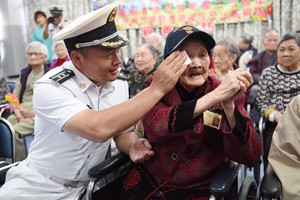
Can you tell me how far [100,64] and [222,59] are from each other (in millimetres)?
1910

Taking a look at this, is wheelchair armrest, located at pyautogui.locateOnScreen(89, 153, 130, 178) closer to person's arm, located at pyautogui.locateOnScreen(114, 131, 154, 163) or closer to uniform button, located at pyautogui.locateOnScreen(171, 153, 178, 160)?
person's arm, located at pyautogui.locateOnScreen(114, 131, 154, 163)

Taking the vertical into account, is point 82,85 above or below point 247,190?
above

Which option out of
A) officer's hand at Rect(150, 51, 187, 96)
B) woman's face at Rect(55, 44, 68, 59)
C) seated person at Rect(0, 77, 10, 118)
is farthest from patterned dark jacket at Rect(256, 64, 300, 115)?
woman's face at Rect(55, 44, 68, 59)

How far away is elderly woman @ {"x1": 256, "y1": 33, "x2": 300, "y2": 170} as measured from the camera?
2457 millimetres

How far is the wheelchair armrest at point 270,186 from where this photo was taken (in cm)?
124

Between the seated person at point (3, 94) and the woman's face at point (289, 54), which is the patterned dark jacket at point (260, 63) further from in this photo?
the seated person at point (3, 94)

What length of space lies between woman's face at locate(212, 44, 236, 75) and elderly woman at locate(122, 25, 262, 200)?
1.61m

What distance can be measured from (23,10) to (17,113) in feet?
12.3

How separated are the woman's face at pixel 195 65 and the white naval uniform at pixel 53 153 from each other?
455 millimetres

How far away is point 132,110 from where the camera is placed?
4.17 ft

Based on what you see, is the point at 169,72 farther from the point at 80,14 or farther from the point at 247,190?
the point at 80,14

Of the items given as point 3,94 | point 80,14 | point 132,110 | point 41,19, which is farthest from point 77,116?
point 80,14

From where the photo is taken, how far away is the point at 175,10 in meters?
5.86

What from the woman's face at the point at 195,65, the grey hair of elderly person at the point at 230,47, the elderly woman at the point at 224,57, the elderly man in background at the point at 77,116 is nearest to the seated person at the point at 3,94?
the elderly man in background at the point at 77,116
